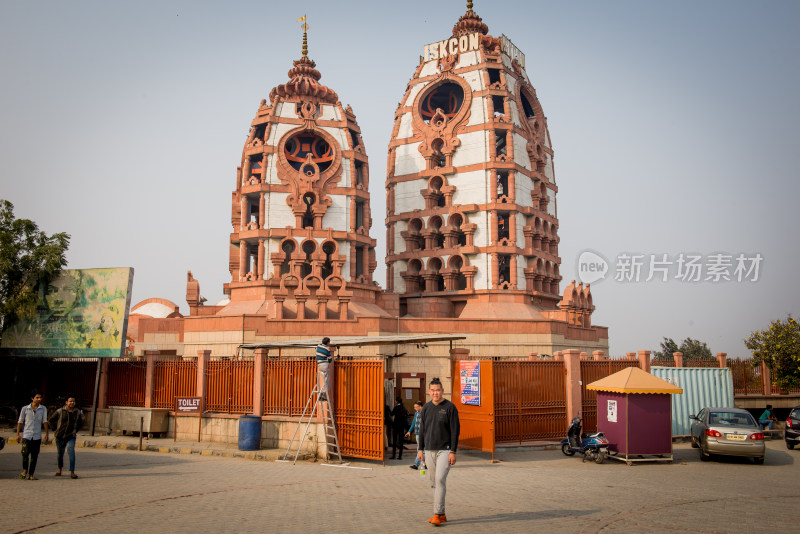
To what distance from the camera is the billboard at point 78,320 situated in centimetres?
2609

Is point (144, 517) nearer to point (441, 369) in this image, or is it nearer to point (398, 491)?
point (398, 491)

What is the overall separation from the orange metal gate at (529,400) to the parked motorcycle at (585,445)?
4.36 ft

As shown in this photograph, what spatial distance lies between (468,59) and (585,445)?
38029 mm

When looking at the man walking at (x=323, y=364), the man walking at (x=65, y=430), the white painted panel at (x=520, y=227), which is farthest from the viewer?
the white painted panel at (x=520, y=227)

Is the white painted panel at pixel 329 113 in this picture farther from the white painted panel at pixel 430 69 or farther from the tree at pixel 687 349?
the tree at pixel 687 349

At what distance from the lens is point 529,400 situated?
2170cm

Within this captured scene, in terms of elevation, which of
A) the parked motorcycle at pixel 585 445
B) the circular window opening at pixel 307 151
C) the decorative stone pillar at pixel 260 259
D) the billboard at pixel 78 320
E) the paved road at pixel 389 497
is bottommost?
the paved road at pixel 389 497

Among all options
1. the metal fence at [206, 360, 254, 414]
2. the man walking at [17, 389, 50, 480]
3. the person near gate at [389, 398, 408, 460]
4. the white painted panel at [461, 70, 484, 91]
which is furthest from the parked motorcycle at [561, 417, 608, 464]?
the white painted panel at [461, 70, 484, 91]

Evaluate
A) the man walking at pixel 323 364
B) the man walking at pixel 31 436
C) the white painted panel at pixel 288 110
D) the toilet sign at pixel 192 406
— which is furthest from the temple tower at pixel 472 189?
the man walking at pixel 31 436

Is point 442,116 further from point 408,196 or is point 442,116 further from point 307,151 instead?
point 307,151

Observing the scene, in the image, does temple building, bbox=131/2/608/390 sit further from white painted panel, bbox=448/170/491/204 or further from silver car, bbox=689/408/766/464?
silver car, bbox=689/408/766/464

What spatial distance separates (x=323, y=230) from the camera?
43.0 meters

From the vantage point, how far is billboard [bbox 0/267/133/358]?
26.1 metres

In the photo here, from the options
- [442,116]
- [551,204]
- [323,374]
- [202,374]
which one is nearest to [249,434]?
[323,374]
